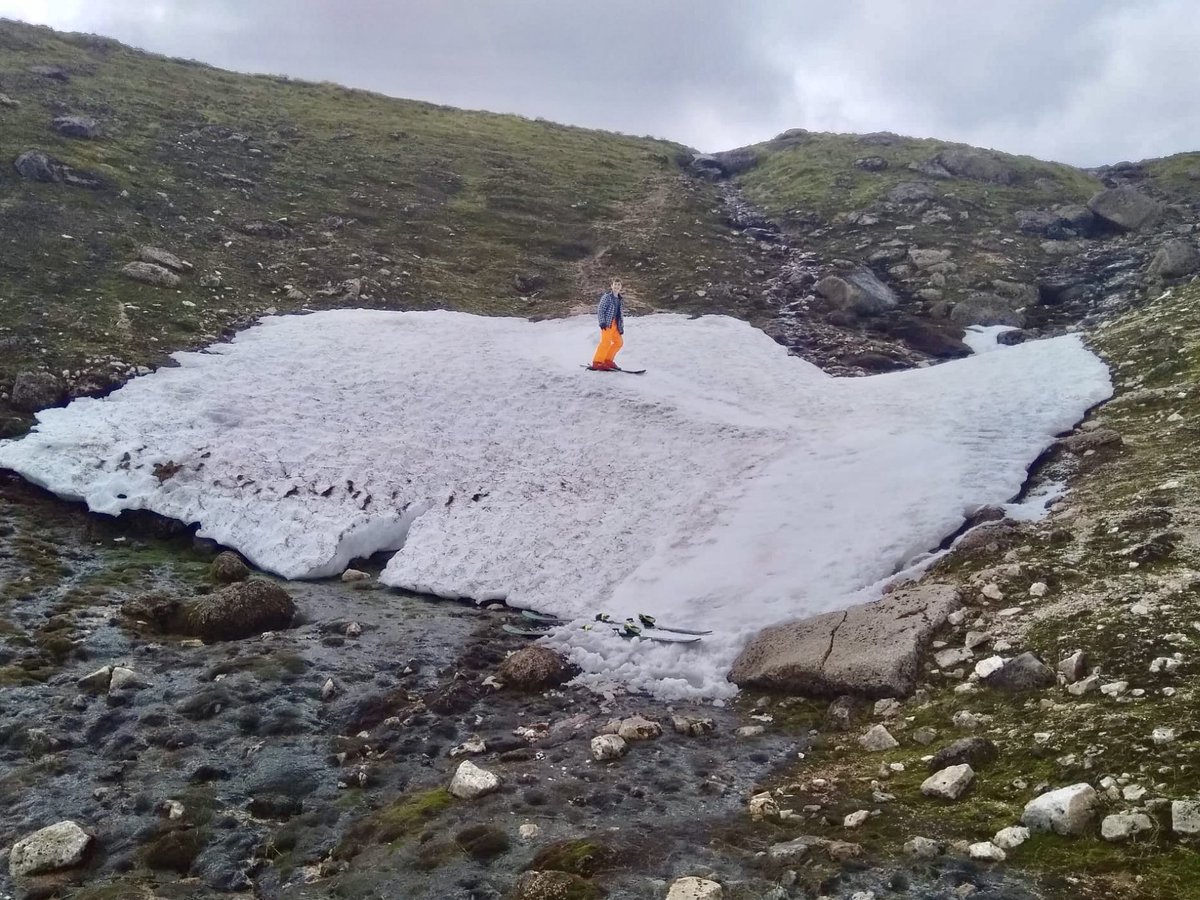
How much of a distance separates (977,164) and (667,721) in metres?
42.5

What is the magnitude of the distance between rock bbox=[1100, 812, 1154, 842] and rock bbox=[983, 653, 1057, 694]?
2.36 meters

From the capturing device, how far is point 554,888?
19.3 feet

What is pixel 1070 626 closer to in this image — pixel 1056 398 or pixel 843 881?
pixel 843 881

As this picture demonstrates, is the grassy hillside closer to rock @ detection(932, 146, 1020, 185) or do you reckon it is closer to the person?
the person

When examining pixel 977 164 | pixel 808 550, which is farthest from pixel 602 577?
pixel 977 164

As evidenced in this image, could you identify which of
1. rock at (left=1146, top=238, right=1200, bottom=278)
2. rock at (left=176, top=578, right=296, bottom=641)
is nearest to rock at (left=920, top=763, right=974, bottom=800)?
rock at (left=176, top=578, right=296, bottom=641)

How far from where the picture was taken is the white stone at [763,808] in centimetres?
677

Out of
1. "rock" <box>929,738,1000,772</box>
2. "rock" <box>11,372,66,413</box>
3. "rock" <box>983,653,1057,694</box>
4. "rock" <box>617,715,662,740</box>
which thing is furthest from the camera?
"rock" <box>11,372,66,413</box>

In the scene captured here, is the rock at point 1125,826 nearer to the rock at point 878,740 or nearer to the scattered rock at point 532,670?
the rock at point 878,740

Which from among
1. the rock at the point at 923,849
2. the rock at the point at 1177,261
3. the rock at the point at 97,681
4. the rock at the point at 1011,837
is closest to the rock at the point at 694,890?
the rock at the point at 923,849

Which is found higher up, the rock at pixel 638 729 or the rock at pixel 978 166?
the rock at pixel 978 166

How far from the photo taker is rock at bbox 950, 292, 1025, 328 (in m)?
25.4

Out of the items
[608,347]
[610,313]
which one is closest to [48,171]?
[610,313]

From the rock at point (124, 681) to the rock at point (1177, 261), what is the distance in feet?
89.7
